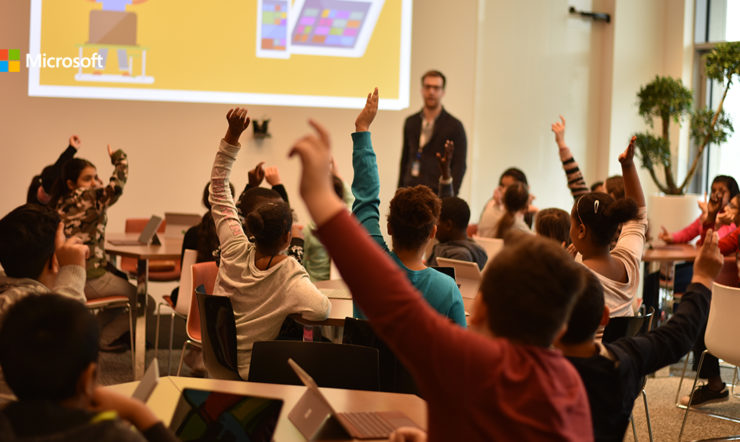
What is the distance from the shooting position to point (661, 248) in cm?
581

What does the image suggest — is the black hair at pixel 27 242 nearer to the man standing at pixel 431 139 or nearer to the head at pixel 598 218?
the head at pixel 598 218

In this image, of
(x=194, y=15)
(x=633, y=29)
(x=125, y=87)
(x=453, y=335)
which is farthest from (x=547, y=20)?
(x=453, y=335)

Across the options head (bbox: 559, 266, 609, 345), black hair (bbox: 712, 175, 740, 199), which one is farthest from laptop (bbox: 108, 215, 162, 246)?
black hair (bbox: 712, 175, 740, 199)

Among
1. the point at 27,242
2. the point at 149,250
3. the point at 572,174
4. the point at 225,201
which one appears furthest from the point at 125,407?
the point at 149,250

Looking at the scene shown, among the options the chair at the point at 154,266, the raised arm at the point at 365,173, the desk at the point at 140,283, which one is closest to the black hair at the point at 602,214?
the raised arm at the point at 365,173

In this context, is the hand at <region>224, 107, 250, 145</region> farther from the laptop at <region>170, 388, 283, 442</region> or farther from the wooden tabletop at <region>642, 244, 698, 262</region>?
the wooden tabletop at <region>642, 244, 698, 262</region>

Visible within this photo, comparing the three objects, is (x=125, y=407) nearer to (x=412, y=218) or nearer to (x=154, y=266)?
(x=412, y=218)

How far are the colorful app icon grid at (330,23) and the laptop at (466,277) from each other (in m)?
3.68

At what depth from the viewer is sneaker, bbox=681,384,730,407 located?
445 cm

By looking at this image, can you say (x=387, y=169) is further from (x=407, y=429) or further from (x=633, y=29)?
(x=407, y=429)

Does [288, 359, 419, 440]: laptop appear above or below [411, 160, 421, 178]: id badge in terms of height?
below

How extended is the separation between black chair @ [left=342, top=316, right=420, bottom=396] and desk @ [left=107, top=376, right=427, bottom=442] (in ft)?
1.71

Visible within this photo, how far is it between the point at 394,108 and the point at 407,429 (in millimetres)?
5950

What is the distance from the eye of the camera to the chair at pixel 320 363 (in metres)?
2.09
